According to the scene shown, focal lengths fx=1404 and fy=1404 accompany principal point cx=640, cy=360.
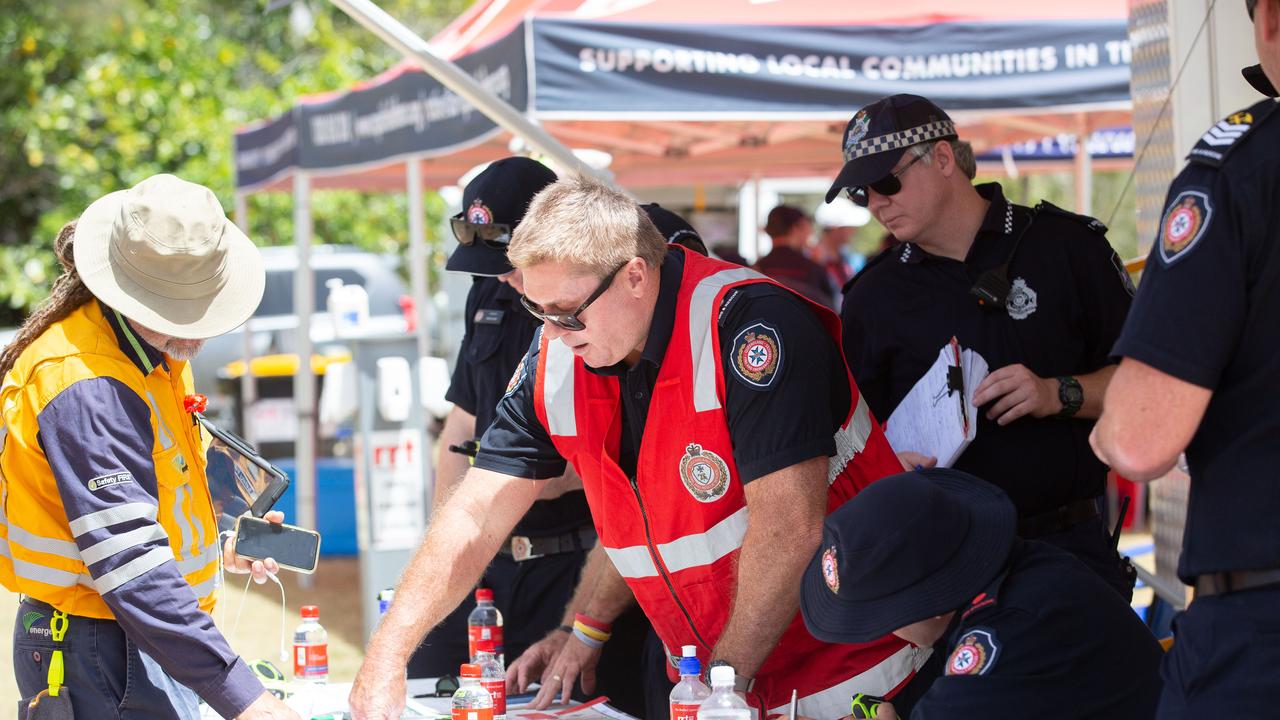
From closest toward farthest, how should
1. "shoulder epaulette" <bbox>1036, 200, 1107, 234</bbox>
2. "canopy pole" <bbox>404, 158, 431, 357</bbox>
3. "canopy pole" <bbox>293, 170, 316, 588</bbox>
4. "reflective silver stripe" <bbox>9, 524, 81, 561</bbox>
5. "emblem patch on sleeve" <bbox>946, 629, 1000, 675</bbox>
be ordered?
"emblem patch on sleeve" <bbox>946, 629, 1000, 675</bbox> < "reflective silver stripe" <bbox>9, 524, 81, 561</bbox> < "shoulder epaulette" <bbox>1036, 200, 1107, 234</bbox> < "canopy pole" <bbox>404, 158, 431, 357</bbox> < "canopy pole" <bbox>293, 170, 316, 588</bbox>

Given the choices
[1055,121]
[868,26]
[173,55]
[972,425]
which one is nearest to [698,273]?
[972,425]

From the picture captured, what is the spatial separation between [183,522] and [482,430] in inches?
48.7

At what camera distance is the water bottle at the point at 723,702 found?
2.38 meters

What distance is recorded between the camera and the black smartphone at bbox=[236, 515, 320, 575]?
122 inches

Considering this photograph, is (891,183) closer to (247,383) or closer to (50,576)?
(50,576)

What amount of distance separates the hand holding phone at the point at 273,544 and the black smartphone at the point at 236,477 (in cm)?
3

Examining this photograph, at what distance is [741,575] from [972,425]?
0.68 m

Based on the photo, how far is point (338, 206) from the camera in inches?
653

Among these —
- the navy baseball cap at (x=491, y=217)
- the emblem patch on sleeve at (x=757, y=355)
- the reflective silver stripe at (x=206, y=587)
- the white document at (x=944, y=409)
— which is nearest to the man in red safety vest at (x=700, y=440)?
the emblem patch on sleeve at (x=757, y=355)

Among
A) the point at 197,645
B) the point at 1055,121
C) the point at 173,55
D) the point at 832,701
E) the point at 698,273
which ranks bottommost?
the point at 832,701

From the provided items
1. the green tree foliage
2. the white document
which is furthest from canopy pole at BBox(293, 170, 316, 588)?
the green tree foliage

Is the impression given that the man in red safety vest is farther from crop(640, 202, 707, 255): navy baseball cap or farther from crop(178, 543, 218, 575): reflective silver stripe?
crop(640, 202, 707, 255): navy baseball cap

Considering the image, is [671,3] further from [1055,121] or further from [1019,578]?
[1019,578]

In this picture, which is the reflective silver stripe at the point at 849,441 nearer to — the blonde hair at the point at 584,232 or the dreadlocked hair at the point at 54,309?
the blonde hair at the point at 584,232
